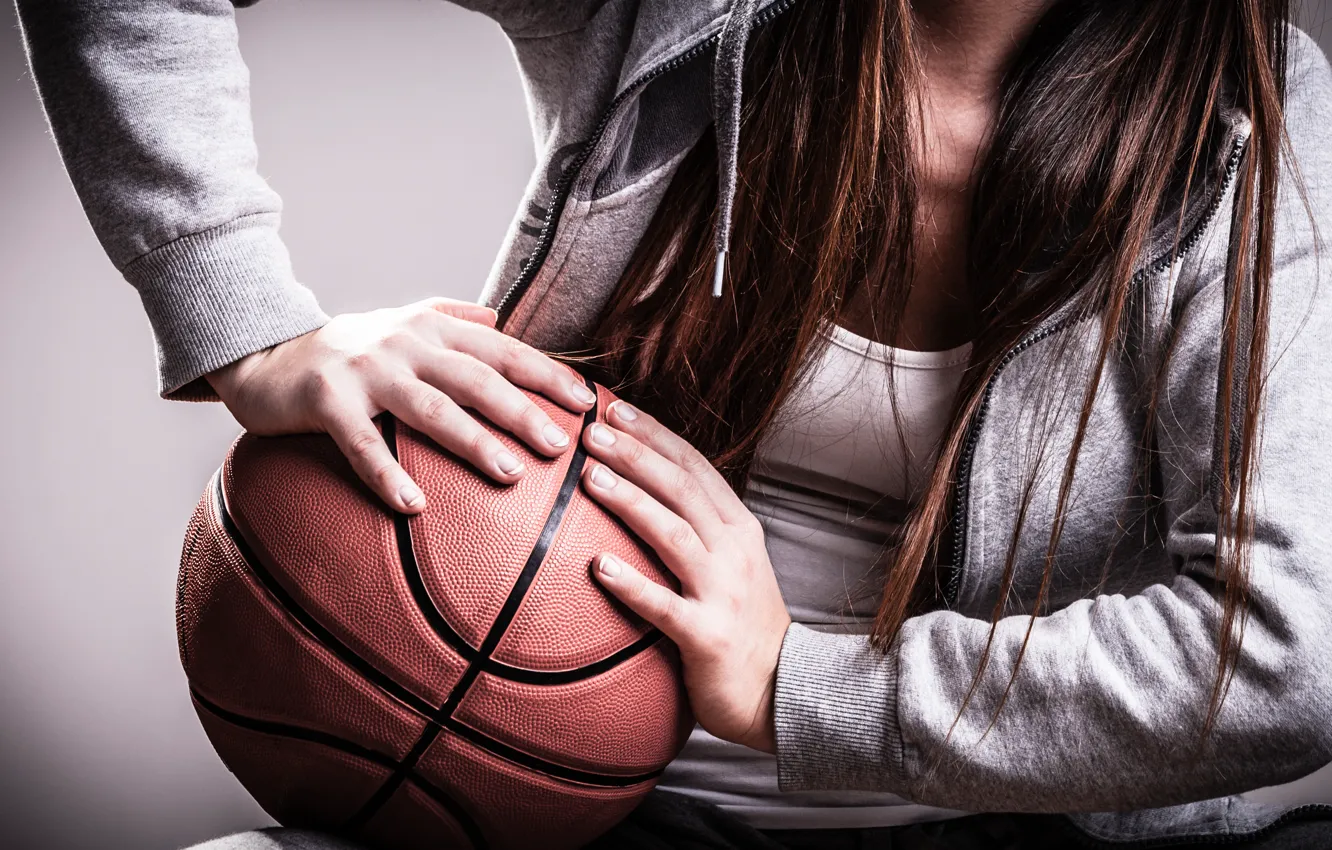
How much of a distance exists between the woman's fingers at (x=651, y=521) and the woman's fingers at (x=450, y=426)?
0.05 meters

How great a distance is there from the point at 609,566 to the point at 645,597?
4 cm

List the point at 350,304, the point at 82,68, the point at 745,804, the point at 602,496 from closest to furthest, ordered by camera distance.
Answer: the point at 602,496
the point at 82,68
the point at 745,804
the point at 350,304

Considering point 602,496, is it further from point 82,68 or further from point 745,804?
point 82,68

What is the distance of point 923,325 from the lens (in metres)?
1.04

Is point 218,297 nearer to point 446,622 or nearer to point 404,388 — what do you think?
point 404,388

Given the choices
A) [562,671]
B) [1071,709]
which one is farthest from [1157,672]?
[562,671]

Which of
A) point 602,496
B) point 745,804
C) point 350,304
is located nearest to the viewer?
point 602,496

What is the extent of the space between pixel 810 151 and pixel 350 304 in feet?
3.99

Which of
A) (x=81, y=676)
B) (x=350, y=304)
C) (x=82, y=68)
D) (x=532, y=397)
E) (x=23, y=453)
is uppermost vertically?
(x=82, y=68)

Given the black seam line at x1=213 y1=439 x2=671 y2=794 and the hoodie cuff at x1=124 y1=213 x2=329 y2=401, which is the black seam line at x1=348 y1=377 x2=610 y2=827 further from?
the hoodie cuff at x1=124 y1=213 x2=329 y2=401

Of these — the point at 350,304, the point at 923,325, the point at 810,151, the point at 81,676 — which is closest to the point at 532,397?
the point at 810,151

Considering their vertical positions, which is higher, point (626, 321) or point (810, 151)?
point (810, 151)

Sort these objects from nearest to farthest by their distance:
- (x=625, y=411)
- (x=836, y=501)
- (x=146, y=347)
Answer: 1. (x=625, y=411)
2. (x=836, y=501)
3. (x=146, y=347)

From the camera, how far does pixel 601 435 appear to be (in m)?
0.80
